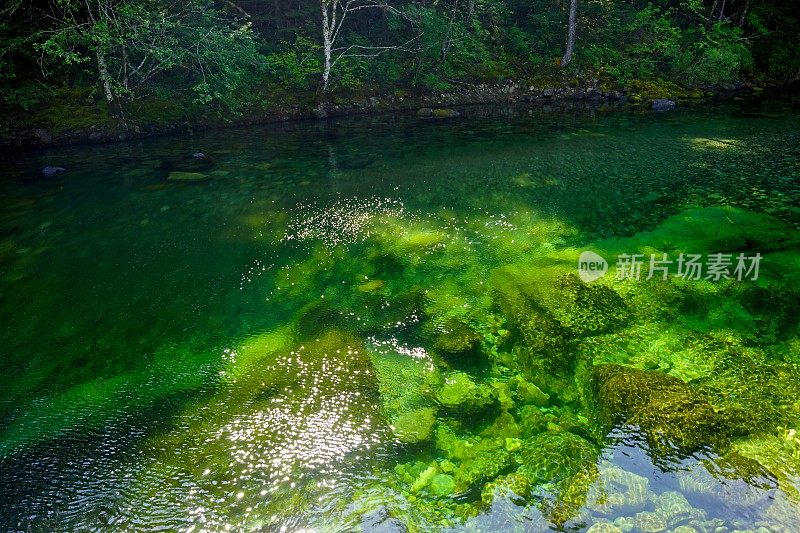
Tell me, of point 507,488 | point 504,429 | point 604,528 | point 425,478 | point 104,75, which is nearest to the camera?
point 604,528

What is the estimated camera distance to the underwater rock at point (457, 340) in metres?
5.09

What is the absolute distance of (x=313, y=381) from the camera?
464 centimetres

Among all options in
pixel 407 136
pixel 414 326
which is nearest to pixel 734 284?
pixel 414 326

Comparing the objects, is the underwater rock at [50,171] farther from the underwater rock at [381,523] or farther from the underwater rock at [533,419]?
the underwater rock at [533,419]

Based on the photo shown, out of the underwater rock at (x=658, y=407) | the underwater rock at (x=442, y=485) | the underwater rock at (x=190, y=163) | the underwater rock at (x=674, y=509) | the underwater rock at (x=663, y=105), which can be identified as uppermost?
the underwater rock at (x=663, y=105)

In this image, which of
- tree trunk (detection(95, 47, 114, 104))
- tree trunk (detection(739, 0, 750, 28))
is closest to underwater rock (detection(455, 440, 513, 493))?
tree trunk (detection(95, 47, 114, 104))

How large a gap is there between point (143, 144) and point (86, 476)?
1418 centimetres

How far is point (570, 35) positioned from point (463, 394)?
21197 mm

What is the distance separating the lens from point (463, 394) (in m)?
4.42

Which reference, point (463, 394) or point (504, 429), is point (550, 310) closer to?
point (463, 394)

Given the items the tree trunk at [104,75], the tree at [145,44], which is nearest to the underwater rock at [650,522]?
the tree at [145,44]

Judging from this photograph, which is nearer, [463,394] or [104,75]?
[463,394]

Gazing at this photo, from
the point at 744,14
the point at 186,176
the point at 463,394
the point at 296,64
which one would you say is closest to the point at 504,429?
the point at 463,394

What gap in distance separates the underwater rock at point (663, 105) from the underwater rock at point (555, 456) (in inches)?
739
